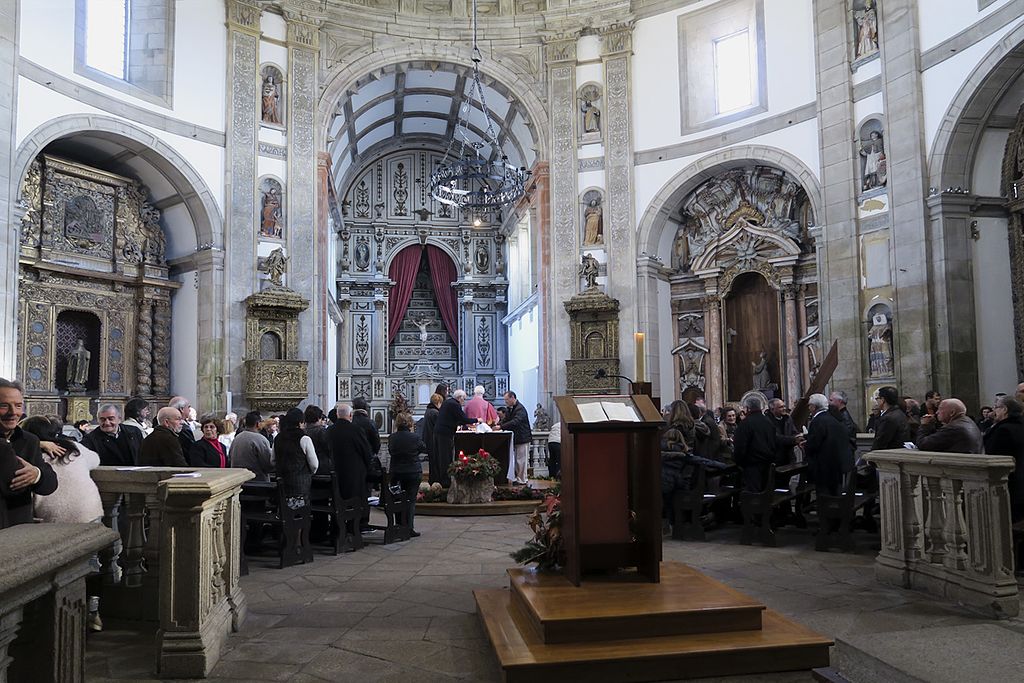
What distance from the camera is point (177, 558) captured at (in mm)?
4156

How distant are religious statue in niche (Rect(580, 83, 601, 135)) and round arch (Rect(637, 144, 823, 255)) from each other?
2.09 m

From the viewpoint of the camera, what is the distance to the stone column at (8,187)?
1066 centimetres

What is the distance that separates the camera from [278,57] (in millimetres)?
15938

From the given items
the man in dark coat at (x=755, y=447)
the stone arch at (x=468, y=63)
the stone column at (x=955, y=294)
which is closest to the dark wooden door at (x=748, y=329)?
the stone column at (x=955, y=294)

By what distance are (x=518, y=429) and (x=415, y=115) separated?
12.5 meters

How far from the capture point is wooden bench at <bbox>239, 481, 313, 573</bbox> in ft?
22.5

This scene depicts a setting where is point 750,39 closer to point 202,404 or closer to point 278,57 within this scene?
point 278,57

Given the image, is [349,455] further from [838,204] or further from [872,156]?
Result: [872,156]

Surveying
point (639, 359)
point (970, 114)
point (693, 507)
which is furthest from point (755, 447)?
point (970, 114)

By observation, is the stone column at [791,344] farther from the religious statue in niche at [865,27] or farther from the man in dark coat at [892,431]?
the man in dark coat at [892,431]

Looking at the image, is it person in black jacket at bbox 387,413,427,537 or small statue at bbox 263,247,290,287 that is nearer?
person in black jacket at bbox 387,413,427,537

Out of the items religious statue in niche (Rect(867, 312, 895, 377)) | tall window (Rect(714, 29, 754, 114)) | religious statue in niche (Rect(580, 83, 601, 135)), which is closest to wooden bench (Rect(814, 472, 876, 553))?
religious statue in niche (Rect(867, 312, 895, 377))

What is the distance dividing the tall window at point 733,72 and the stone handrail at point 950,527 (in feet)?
37.6

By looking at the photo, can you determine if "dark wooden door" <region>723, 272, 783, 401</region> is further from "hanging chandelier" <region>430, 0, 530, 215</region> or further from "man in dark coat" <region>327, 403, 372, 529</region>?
"man in dark coat" <region>327, 403, 372, 529</region>
